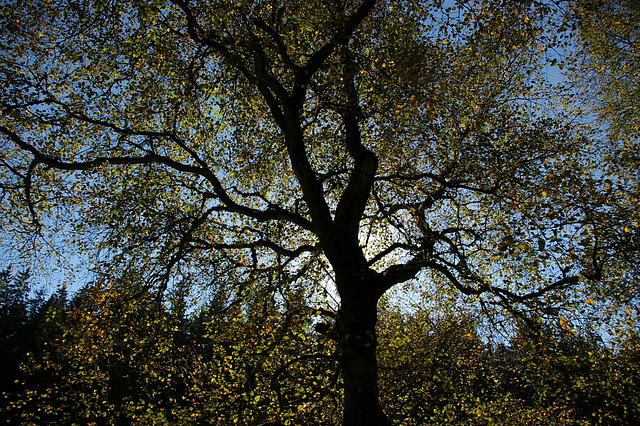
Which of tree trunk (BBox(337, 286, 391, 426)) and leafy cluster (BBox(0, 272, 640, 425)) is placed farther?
leafy cluster (BBox(0, 272, 640, 425))

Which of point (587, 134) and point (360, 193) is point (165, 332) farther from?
point (587, 134)

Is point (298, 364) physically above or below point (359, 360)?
above

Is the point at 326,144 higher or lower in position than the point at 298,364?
higher

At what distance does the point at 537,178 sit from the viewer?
6.93 metres

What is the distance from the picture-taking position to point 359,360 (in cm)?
601

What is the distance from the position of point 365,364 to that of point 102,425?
704 inches

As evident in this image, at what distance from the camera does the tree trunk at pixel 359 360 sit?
18.5 feet

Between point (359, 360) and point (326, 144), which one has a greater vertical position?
point (326, 144)

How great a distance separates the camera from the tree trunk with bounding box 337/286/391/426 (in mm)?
5625

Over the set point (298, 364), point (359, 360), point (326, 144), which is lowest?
point (359, 360)

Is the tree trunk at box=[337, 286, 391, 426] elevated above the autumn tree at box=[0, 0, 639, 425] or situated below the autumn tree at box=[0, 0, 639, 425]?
below

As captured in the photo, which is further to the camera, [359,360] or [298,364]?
[298,364]

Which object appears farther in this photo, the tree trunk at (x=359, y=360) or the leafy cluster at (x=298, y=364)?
the leafy cluster at (x=298, y=364)

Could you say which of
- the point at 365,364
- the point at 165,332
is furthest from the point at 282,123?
the point at 165,332
